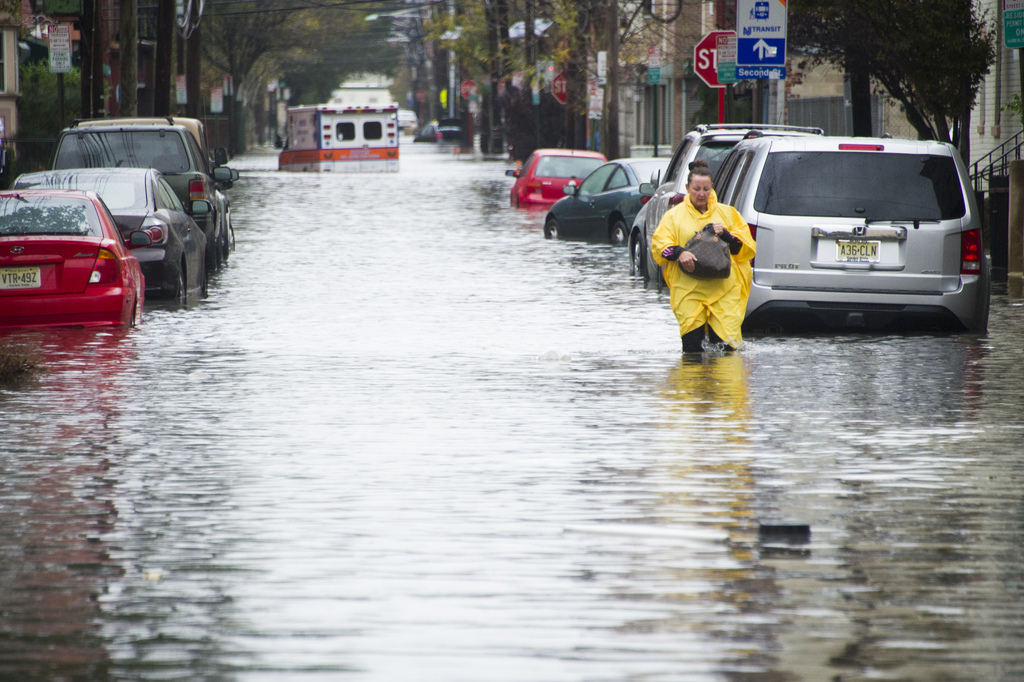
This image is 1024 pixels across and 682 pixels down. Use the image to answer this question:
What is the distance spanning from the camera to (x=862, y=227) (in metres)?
13.5

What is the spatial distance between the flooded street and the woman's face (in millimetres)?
1134

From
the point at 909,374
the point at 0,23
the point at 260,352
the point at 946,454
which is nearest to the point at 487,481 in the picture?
the point at 946,454

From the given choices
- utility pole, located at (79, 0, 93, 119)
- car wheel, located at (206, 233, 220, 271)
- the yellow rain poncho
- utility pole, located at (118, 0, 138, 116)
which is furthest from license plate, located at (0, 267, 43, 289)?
utility pole, located at (118, 0, 138, 116)

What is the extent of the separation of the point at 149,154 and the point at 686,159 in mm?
6808

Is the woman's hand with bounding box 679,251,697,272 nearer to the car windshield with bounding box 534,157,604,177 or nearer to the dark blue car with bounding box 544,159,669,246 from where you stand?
the dark blue car with bounding box 544,159,669,246

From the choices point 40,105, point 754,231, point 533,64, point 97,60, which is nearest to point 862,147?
point 754,231

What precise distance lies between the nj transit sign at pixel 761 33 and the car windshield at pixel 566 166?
1325cm

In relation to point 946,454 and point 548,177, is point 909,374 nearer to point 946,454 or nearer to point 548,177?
point 946,454

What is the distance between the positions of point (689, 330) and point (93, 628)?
7.82 m

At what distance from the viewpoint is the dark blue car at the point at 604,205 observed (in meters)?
26.3

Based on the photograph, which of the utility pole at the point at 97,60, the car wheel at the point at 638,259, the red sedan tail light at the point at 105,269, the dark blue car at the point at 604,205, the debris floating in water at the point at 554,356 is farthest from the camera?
the utility pole at the point at 97,60

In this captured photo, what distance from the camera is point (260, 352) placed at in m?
13.5

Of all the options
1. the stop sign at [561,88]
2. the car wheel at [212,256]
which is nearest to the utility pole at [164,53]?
the stop sign at [561,88]

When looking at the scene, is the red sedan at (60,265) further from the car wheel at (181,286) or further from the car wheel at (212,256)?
the car wheel at (212,256)
